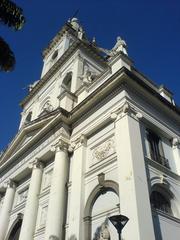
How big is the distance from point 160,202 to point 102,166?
3.16 m

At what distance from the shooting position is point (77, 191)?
1395 centimetres

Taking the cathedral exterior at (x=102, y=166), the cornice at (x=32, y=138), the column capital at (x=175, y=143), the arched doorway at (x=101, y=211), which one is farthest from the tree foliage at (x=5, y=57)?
the column capital at (x=175, y=143)

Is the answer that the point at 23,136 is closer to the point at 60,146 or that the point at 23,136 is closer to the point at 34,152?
the point at 34,152

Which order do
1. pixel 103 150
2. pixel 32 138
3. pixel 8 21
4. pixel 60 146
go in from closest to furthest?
pixel 8 21
pixel 103 150
pixel 60 146
pixel 32 138

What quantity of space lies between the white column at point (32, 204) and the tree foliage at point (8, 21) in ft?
25.6

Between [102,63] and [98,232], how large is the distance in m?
18.5

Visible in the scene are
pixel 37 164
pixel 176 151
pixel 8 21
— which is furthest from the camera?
pixel 37 164

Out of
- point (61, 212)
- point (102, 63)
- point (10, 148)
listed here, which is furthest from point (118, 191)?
point (102, 63)

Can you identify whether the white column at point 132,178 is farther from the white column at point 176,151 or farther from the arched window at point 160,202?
the white column at point 176,151

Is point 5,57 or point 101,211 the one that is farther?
point 101,211

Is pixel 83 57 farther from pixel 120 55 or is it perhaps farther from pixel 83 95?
pixel 120 55

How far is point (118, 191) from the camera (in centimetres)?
1216

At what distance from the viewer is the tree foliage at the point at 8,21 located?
11.9m

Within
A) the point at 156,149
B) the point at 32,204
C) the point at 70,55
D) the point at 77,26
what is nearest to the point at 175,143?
the point at 156,149
